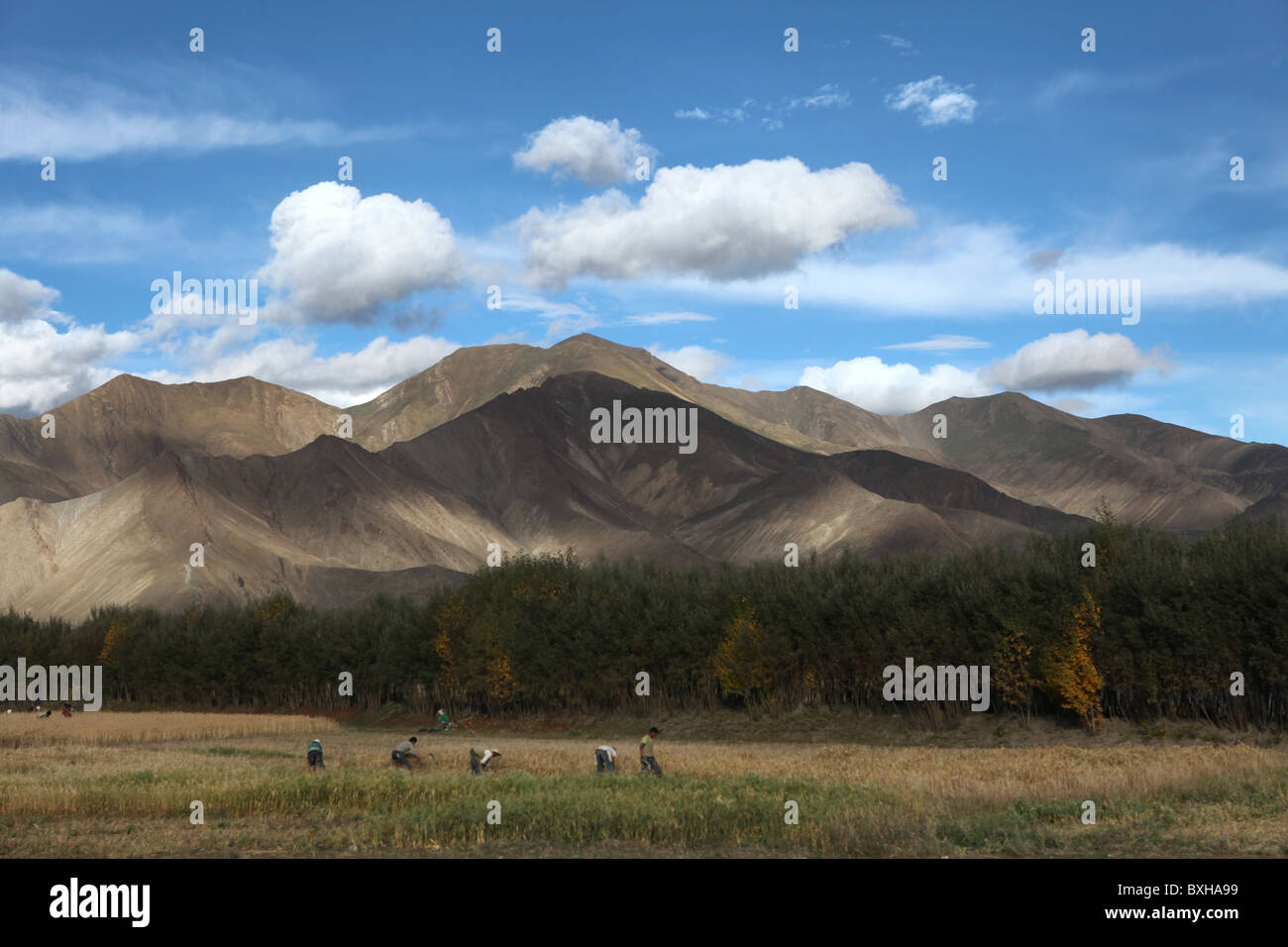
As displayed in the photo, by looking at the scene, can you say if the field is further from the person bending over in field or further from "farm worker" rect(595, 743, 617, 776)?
"farm worker" rect(595, 743, 617, 776)

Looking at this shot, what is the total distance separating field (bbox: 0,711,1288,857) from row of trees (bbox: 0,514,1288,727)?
25.8 ft

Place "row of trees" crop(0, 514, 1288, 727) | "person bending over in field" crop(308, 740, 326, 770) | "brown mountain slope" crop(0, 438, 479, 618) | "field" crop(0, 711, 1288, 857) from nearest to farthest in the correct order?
"field" crop(0, 711, 1288, 857) → "person bending over in field" crop(308, 740, 326, 770) → "row of trees" crop(0, 514, 1288, 727) → "brown mountain slope" crop(0, 438, 479, 618)

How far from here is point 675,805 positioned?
2328cm

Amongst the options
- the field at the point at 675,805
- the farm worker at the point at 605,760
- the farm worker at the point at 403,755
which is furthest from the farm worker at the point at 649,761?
the farm worker at the point at 403,755

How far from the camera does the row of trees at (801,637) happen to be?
46062 millimetres

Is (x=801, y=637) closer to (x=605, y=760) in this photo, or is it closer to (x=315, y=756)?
(x=605, y=760)

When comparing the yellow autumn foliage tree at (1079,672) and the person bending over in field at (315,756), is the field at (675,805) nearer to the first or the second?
A: the person bending over in field at (315,756)

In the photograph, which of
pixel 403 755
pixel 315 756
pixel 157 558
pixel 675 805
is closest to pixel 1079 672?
pixel 403 755

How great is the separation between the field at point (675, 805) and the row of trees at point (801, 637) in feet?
25.8

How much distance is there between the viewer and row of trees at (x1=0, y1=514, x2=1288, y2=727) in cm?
4606

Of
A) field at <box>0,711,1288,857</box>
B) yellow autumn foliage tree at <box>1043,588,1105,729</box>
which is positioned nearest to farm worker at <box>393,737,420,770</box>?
field at <box>0,711,1288,857</box>
